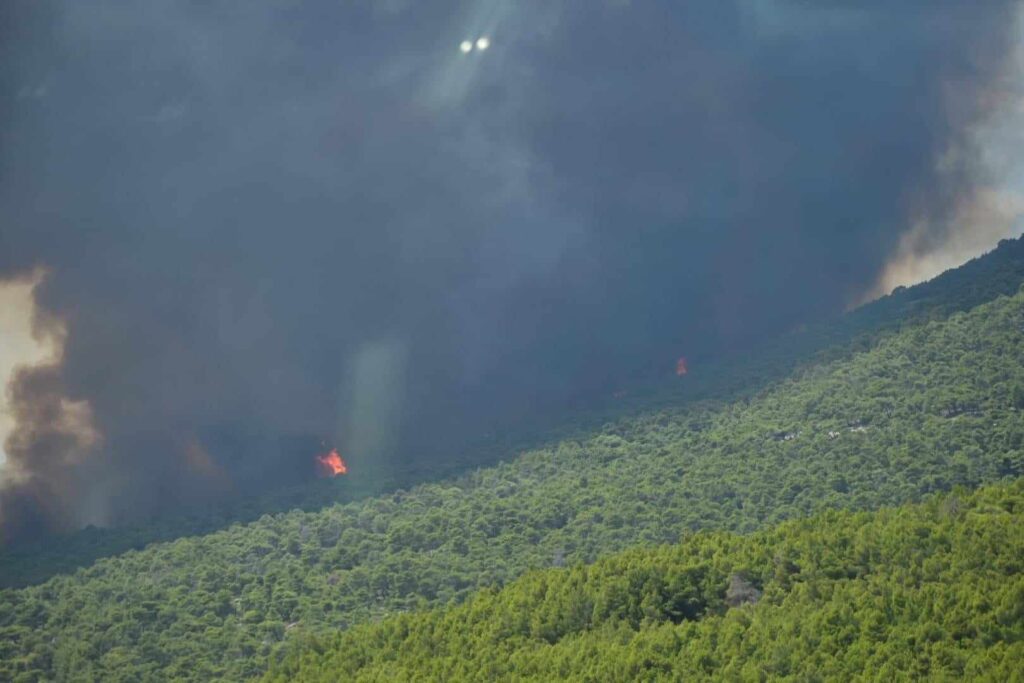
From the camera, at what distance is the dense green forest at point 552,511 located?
372ft

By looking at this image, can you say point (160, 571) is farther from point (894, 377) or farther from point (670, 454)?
point (894, 377)

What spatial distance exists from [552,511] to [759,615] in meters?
40.6

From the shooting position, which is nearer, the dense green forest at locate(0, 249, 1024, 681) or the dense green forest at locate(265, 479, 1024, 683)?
the dense green forest at locate(265, 479, 1024, 683)

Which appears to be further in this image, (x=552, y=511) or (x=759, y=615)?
(x=552, y=511)

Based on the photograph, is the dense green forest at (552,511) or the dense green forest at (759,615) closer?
the dense green forest at (759,615)

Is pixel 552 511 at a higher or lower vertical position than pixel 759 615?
higher

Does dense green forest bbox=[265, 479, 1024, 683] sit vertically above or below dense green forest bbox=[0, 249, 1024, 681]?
below

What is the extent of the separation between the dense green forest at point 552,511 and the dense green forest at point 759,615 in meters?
5.59

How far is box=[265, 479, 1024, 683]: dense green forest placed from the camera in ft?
254

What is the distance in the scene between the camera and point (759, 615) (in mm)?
85938

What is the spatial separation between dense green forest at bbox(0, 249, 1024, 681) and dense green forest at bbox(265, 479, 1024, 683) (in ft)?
18.4

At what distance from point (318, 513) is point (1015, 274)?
52.3 m

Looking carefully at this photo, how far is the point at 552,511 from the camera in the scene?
126 m

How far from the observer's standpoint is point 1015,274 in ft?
489
